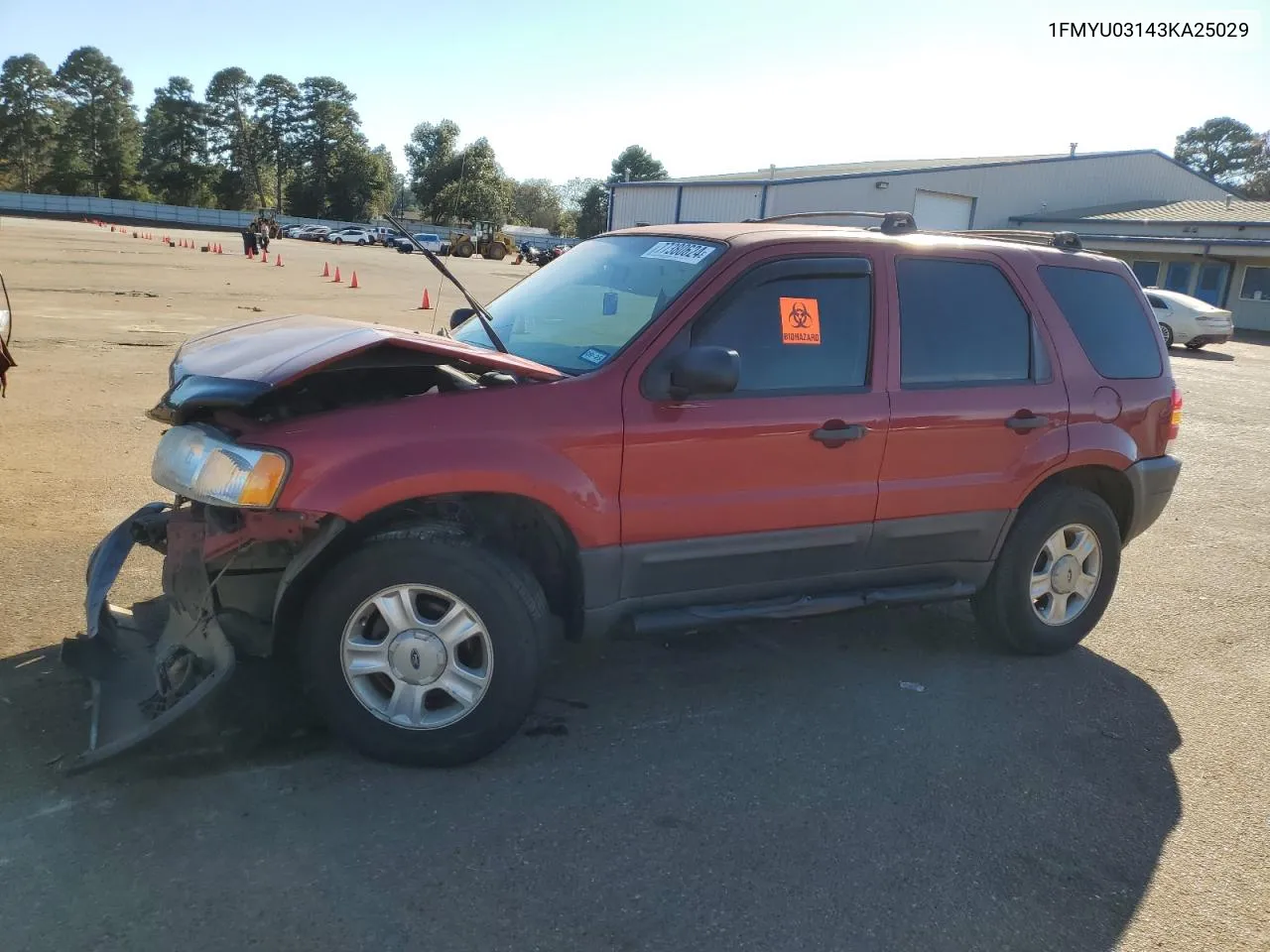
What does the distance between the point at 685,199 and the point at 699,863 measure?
3612 cm

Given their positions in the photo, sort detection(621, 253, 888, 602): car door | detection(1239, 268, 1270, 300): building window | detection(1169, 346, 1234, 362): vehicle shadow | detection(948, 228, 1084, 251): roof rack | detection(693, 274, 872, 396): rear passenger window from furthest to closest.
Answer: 1. detection(1239, 268, 1270, 300): building window
2. detection(1169, 346, 1234, 362): vehicle shadow
3. detection(948, 228, 1084, 251): roof rack
4. detection(693, 274, 872, 396): rear passenger window
5. detection(621, 253, 888, 602): car door

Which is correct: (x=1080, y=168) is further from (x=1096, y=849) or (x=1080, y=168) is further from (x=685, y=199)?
(x=1096, y=849)

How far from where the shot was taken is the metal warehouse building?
34688 millimetres

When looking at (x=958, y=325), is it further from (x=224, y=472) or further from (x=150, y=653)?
(x=150, y=653)

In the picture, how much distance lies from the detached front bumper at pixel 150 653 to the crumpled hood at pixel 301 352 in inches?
21.5

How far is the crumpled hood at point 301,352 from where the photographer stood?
3135 mm

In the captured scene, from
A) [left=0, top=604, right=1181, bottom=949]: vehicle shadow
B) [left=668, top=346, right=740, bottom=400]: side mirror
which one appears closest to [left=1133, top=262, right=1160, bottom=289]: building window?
[left=0, top=604, right=1181, bottom=949]: vehicle shadow

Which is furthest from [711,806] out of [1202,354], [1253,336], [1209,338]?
[1253,336]

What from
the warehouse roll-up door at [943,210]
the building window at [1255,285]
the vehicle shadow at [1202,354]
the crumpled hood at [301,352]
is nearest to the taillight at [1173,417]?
the crumpled hood at [301,352]

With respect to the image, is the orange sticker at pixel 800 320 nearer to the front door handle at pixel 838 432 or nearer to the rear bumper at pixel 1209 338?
the front door handle at pixel 838 432

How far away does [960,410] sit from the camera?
4.21 metres

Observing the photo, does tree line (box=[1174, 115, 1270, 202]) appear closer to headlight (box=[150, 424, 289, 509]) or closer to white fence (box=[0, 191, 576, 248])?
white fence (box=[0, 191, 576, 248])

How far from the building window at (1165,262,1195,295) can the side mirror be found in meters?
38.9

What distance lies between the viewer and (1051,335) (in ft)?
15.0
